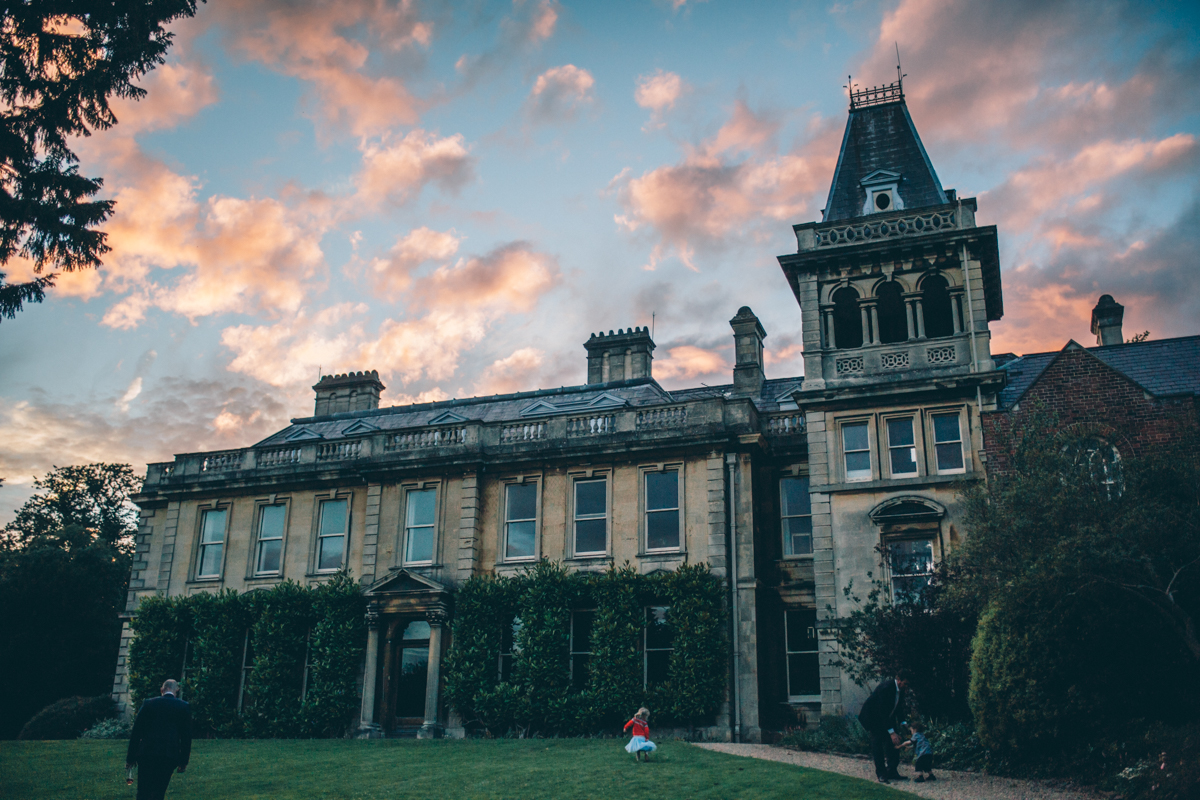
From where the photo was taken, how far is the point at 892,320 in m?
29.3

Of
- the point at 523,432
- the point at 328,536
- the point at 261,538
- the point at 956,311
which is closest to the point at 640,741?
the point at 523,432

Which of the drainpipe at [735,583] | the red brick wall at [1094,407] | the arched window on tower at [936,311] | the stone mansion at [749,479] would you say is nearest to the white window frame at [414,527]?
the stone mansion at [749,479]

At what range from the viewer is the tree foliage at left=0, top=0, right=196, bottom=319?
48.6 feet

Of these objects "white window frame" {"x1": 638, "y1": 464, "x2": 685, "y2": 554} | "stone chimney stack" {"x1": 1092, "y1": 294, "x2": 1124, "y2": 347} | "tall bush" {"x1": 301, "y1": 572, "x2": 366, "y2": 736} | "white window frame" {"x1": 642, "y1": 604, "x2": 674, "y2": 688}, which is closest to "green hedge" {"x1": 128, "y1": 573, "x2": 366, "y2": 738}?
"tall bush" {"x1": 301, "y1": 572, "x2": 366, "y2": 736}

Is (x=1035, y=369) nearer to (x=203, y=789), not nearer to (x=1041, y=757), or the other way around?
(x=1041, y=757)

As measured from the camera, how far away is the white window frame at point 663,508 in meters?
28.0

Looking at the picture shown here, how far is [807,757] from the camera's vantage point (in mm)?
19812

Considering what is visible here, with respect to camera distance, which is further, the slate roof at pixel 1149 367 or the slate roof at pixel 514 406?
the slate roof at pixel 514 406

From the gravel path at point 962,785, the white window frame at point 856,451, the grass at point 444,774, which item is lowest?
the grass at point 444,774

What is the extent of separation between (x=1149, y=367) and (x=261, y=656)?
2707cm

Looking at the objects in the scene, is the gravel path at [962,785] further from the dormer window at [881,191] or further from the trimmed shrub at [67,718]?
the trimmed shrub at [67,718]

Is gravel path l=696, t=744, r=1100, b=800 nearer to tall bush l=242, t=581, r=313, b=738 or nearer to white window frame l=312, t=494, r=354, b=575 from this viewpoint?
tall bush l=242, t=581, r=313, b=738

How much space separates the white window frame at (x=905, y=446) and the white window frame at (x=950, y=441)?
0.41 metres

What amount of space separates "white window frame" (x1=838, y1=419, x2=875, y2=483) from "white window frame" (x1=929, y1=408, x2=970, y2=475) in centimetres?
161
